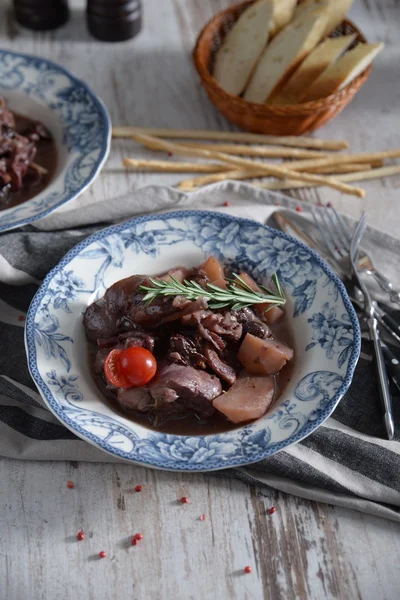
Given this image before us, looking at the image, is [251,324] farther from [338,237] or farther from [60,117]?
[60,117]

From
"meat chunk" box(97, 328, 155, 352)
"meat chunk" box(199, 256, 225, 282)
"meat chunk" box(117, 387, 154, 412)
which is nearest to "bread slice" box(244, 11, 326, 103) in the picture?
"meat chunk" box(199, 256, 225, 282)

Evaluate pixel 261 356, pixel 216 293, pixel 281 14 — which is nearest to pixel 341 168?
pixel 281 14

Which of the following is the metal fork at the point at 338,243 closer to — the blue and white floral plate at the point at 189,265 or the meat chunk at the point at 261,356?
the blue and white floral plate at the point at 189,265

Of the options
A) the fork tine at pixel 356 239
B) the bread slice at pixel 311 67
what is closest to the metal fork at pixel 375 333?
the fork tine at pixel 356 239

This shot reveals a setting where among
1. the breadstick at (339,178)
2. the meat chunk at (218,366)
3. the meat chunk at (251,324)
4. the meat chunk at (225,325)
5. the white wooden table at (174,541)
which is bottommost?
the white wooden table at (174,541)

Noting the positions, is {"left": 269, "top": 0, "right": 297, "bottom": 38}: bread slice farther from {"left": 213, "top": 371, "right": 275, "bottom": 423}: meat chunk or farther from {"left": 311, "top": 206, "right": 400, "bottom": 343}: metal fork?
{"left": 213, "top": 371, "right": 275, "bottom": 423}: meat chunk

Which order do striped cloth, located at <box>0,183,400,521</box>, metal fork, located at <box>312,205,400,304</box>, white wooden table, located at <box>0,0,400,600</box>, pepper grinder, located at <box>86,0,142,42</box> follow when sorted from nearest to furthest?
white wooden table, located at <box>0,0,400,600</box> < striped cloth, located at <box>0,183,400,521</box> < metal fork, located at <box>312,205,400,304</box> < pepper grinder, located at <box>86,0,142,42</box>

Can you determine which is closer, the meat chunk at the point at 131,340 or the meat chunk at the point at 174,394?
the meat chunk at the point at 174,394
